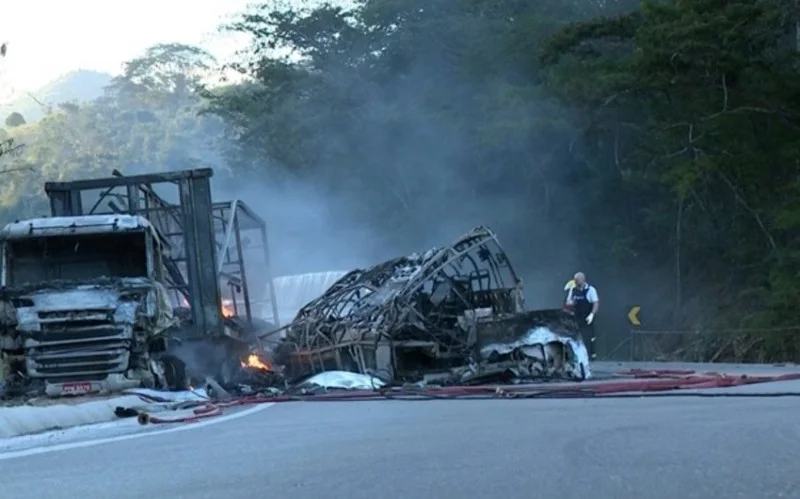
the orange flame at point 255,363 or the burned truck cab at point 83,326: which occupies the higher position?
the burned truck cab at point 83,326

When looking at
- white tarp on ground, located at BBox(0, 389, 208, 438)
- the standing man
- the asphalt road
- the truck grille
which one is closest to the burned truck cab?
the truck grille

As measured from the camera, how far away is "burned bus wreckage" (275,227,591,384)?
1786cm

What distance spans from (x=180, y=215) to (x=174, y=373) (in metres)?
2.72

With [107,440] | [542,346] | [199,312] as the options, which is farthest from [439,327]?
[107,440]

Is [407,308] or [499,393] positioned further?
[407,308]

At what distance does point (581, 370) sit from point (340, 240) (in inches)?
1127

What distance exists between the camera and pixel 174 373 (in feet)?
60.4

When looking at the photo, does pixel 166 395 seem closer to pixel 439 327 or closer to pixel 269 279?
pixel 439 327

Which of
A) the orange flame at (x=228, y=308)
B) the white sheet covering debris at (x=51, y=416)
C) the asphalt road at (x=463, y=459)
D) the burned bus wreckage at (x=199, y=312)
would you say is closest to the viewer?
the asphalt road at (x=463, y=459)

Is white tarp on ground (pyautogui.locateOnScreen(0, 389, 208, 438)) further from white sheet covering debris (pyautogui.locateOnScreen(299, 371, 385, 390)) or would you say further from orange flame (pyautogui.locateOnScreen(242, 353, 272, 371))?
orange flame (pyautogui.locateOnScreen(242, 353, 272, 371))

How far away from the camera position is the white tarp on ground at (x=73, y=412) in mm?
11586

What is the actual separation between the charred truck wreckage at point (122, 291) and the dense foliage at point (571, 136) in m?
12.5

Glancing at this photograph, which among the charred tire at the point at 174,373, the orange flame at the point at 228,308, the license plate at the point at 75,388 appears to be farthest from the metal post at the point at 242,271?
the license plate at the point at 75,388

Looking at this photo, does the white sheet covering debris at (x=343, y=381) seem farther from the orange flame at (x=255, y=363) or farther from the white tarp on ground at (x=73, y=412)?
the orange flame at (x=255, y=363)
